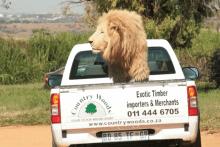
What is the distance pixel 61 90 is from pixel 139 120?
1.01 m

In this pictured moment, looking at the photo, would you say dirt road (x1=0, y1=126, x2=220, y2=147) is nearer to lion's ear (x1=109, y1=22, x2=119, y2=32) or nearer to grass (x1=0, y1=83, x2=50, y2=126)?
grass (x1=0, y1=83, x2=50, y2=126)

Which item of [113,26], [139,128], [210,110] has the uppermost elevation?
[113,26]

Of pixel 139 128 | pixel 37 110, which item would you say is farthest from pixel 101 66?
pixel 37 110

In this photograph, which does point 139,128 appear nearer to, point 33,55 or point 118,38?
point 118,38

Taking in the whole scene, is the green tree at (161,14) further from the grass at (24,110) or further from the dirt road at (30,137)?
the dirt road at (30,137)

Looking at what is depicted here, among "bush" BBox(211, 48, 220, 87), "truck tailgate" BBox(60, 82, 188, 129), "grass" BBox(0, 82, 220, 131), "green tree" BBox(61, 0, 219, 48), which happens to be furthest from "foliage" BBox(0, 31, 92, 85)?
"truck tailgate" BBox(60, 82, 188, 129)

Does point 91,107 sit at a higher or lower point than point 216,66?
higher

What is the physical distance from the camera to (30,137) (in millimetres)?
7305

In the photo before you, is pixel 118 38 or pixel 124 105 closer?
pixel 124 105

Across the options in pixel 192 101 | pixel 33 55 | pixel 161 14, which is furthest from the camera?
pixel 33 55

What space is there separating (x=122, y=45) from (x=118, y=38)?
0.12 metres

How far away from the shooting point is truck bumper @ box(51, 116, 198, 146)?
4.45 metres

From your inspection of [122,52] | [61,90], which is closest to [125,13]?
[122,52]

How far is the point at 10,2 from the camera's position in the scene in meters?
20.9
